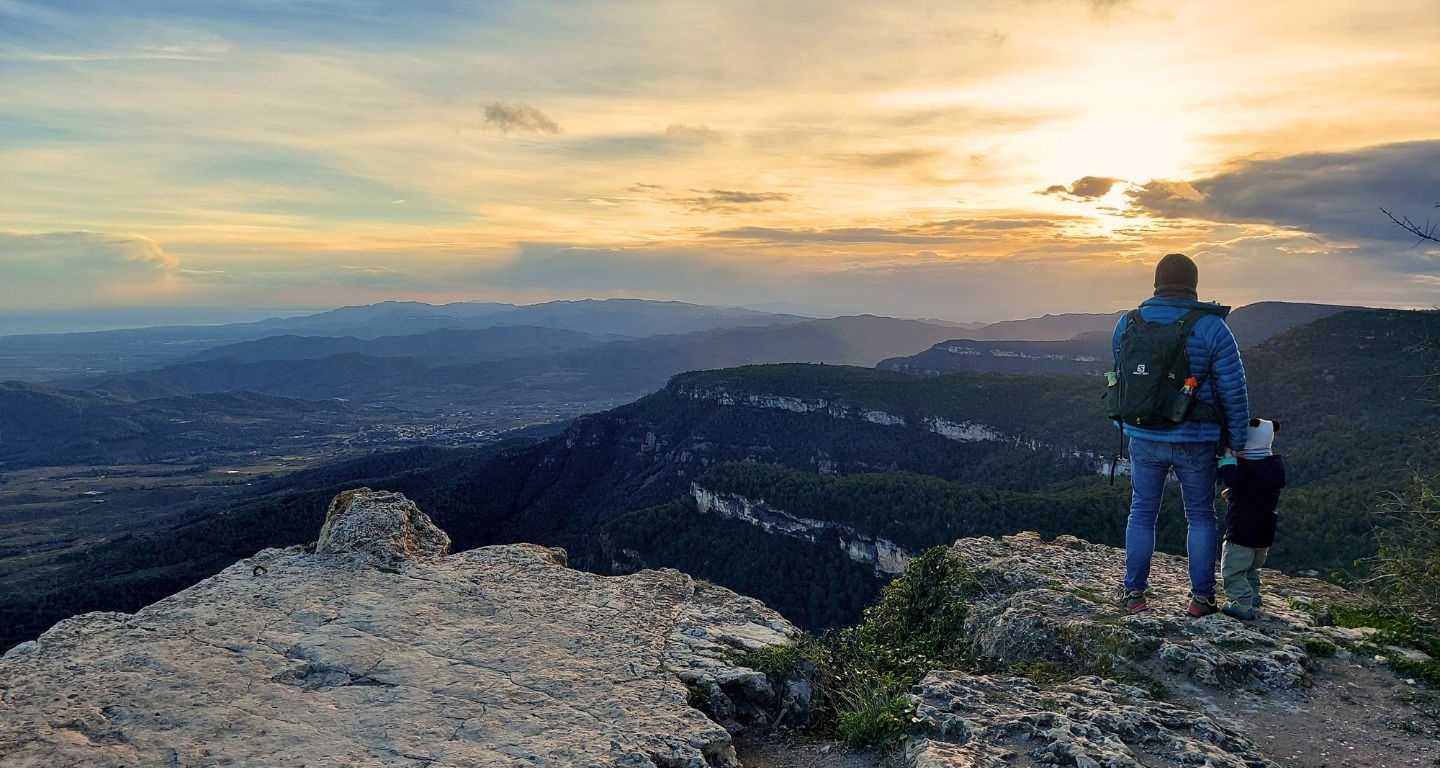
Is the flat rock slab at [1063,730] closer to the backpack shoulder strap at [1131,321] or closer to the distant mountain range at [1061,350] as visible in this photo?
the backpack shoulder strap at [1131,321]

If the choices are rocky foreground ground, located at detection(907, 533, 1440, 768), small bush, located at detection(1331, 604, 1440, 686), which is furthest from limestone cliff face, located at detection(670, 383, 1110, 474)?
rocky foreground ground, located at detection(907, 533, 1440, 768)

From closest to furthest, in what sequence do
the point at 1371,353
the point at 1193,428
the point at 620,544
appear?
the point at 1193,428 → the point at 1371,353 → the point at 620,544

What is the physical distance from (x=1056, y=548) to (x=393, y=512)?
9471mm

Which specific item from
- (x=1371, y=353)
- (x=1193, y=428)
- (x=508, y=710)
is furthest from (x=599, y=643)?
(x=1371, y=353)

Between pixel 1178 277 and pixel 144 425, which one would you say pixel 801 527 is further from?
pixel 144 425

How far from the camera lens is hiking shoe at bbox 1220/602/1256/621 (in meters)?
5.99

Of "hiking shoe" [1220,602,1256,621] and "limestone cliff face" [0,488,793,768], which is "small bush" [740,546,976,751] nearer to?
"limestone cliff face" [0,488,793,768]

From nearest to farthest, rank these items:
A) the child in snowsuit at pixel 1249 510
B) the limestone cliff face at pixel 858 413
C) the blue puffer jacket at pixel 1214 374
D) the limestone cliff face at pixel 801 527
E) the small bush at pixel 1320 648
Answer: the small bush at pixel 1320 648
the blue puffer jacket at pixel 1214 374
the child in snowsuit at pixel 1249 510
the limestone cliff face at pixel 801 527
the limestone cliff face at pixel 858 413

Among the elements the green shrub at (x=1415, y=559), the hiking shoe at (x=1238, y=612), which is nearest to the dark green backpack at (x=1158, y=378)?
the hiking shoe at (x=1238, y=612)

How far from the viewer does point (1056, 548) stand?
9414mm

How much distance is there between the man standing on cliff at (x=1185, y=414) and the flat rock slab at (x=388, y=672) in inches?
152

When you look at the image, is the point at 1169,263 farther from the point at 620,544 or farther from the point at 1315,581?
the point at 620,544

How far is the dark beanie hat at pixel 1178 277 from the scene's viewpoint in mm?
6184

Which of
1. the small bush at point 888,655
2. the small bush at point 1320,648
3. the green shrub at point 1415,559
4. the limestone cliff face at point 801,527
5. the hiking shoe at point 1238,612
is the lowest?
the limestone cliff face at point 801,527
